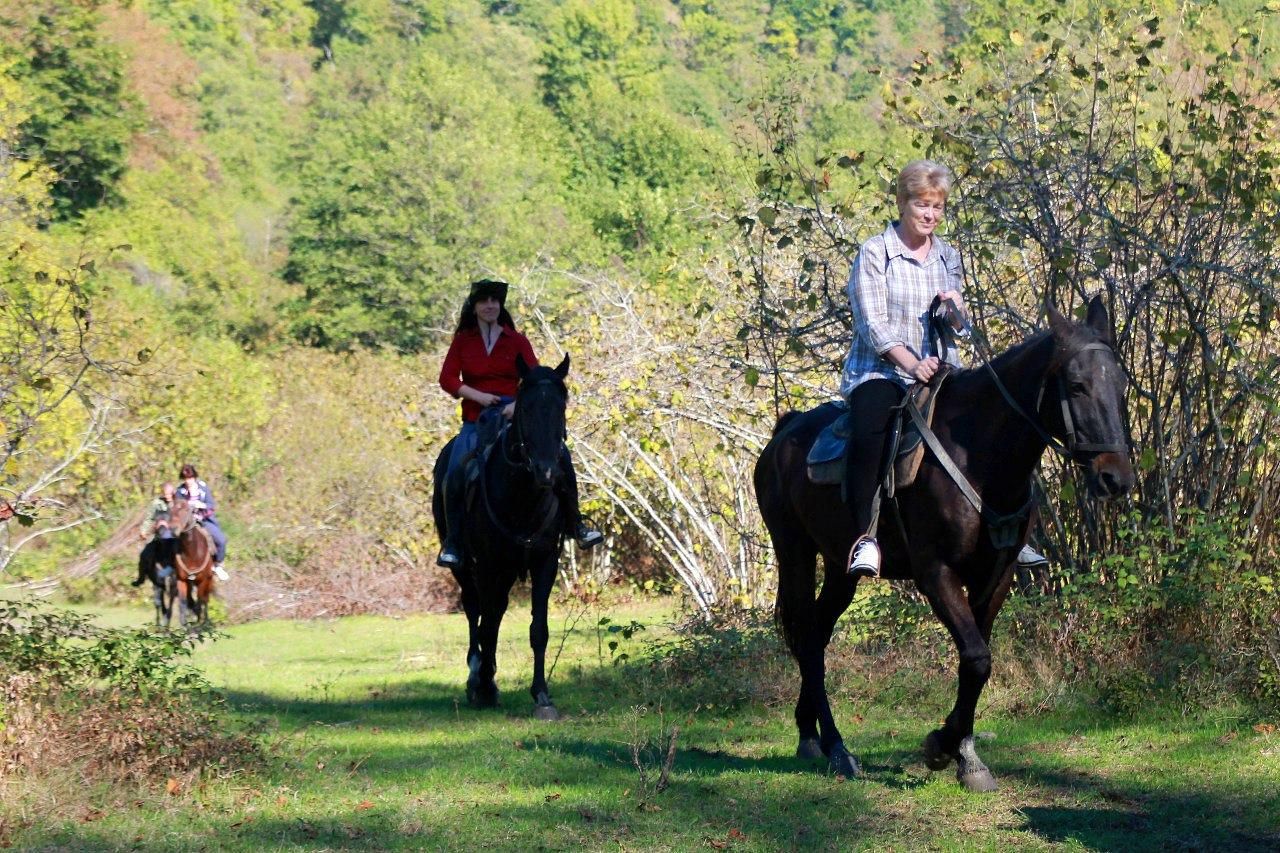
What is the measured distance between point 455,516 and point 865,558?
547 cm

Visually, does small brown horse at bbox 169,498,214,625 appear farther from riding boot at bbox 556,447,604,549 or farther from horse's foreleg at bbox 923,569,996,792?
horse's foreleg at bbox 923,569,996,792

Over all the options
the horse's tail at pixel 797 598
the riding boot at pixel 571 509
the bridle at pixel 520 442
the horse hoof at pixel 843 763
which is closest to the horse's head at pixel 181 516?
the riding boot at pixel 571 509

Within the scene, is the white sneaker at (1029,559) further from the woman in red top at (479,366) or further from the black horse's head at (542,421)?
the woman in red top at (479,366)

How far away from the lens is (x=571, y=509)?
1255cm

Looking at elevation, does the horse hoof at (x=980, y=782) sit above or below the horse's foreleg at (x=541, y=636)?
below

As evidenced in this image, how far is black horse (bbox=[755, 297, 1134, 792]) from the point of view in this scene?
301 inches

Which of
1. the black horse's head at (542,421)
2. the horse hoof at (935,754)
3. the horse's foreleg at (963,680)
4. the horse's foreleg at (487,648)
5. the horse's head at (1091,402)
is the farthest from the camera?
the horse's foreleg at (487,648)

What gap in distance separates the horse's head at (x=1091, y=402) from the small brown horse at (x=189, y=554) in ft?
65.8

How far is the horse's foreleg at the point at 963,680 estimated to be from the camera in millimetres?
8172

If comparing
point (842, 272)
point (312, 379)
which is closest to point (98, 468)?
point (312, 379)

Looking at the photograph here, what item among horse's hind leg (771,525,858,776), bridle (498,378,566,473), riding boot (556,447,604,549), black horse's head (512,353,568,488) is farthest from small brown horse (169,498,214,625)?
horse's hind leg (771,525,858,776)

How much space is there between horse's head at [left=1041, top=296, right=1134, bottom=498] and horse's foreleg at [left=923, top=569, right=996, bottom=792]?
101cm

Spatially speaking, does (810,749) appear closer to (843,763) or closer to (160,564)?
(843,763)

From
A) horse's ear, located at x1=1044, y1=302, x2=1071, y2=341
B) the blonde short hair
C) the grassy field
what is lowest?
the grassy field
